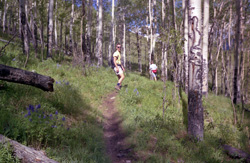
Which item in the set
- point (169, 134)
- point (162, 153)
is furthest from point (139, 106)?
point (162, 153)

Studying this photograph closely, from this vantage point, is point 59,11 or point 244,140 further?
point 59,11

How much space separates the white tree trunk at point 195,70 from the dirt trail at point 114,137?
6.22ft

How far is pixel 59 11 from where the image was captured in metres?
24.6

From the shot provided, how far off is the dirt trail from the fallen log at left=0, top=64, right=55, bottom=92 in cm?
202

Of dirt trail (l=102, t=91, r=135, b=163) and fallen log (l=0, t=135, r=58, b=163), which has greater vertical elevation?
fallen log (l=0, t=135, r=58, b=163)

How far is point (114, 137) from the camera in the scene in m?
4.66

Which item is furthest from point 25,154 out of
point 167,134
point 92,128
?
point 167,134

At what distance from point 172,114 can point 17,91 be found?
4726 millimetres

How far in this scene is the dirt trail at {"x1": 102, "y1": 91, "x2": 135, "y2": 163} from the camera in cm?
380

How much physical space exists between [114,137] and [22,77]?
266cm

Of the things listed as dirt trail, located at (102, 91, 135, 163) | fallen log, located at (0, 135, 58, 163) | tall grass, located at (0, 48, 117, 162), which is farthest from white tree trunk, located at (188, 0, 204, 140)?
fallen log, located at (0, 135, 58, 163)

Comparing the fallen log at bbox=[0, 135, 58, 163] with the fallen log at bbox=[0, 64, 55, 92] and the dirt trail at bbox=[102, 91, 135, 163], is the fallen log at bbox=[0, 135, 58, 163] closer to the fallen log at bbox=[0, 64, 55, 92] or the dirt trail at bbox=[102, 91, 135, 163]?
the fallen log at bbox=[0, 64, 55, 92]

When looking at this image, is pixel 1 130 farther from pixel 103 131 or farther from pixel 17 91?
pixel 103 131

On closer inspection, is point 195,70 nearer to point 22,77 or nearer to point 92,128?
point 92,128
